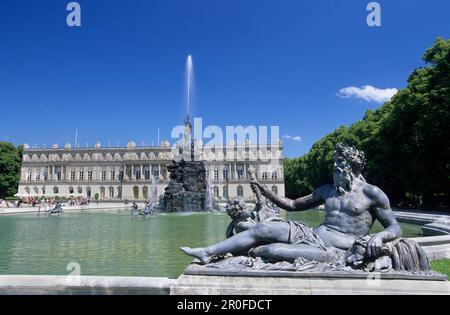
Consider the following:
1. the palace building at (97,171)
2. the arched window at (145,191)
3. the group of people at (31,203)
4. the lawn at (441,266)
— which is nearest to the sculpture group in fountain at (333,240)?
the lawn at (441,266)

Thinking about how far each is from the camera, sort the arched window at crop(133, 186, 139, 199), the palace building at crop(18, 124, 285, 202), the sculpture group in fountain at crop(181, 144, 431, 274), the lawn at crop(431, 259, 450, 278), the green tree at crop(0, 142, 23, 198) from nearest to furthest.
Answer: the sculpture group in fountain at crop(181, 144, 431, 274)
the lawn at crop(431, 259, 450, 278)
the green tree at crop(0, 142, 23, 198)
the palace building at crop(18, 124, 285, 202)
the arched window at crop(133, 186, 139, 199)

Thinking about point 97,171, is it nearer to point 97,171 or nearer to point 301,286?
point 97,171

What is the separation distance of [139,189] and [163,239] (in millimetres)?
94845

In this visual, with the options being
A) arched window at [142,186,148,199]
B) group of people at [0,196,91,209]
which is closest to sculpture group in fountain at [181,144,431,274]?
group of people at [0,196,91,209]

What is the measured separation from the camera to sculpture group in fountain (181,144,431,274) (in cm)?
431

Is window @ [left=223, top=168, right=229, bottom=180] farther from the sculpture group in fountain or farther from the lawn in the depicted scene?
the sculpture group in fountain

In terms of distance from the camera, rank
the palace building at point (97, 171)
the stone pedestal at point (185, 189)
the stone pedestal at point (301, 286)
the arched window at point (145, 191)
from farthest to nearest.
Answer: the palace building at point (97, 171) < the arched window at point (145, 191) < the stone pedestal at point (185, 189) < the stone pedestal at point (301, 286)

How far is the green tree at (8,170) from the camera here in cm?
7825

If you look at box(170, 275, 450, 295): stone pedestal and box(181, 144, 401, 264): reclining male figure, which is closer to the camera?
box(170, 275, 450, 295): stone pedestal

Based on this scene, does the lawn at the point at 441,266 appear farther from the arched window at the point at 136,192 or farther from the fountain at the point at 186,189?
the arched window at the point at 136,192

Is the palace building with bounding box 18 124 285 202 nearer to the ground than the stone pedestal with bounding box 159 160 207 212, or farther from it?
farther from it
